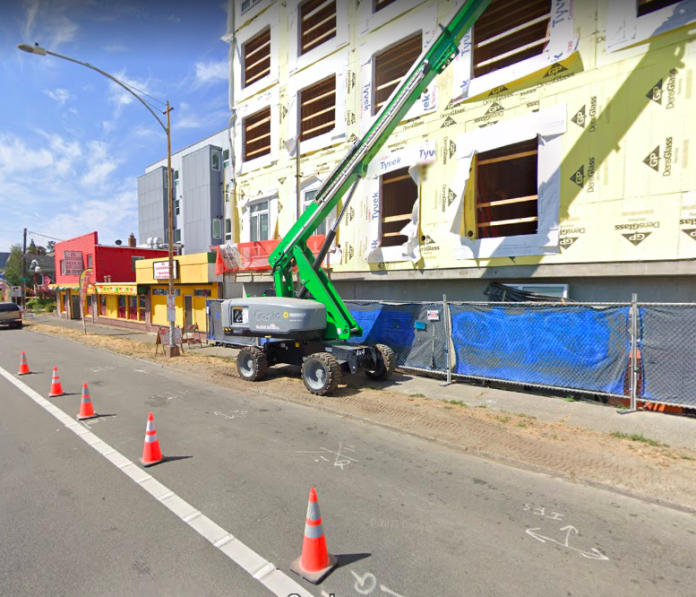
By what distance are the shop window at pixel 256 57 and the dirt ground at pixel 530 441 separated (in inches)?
599

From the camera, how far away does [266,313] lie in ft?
31.8

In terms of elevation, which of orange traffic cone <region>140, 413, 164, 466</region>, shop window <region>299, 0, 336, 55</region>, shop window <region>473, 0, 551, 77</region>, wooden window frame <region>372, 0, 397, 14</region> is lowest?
orange traffic cone <region>140, 413, 164, 466</region>

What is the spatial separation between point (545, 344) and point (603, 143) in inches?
199

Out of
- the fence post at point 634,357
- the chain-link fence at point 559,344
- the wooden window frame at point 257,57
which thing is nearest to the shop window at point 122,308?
the wooden window frame at point 257,57

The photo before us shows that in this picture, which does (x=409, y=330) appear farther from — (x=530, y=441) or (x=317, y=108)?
(x=317, y=108)

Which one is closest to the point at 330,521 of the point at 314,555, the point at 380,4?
the point at 314,555

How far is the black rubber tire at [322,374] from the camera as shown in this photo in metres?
8.58

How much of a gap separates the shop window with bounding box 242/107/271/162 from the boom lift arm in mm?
9263

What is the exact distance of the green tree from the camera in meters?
55.9

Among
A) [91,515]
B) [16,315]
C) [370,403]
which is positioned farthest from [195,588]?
[16,315]

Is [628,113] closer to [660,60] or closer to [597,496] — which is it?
[660,60]

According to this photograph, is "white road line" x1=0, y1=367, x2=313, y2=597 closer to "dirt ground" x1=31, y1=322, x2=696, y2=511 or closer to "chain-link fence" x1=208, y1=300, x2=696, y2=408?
"dirt ground" x1=31, y1=322, x2=696, y2=511

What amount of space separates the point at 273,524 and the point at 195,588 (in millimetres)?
949

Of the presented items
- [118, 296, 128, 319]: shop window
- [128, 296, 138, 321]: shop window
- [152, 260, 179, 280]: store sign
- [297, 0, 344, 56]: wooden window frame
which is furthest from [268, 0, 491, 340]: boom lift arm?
[118, 296, 128, 319]: shop window
